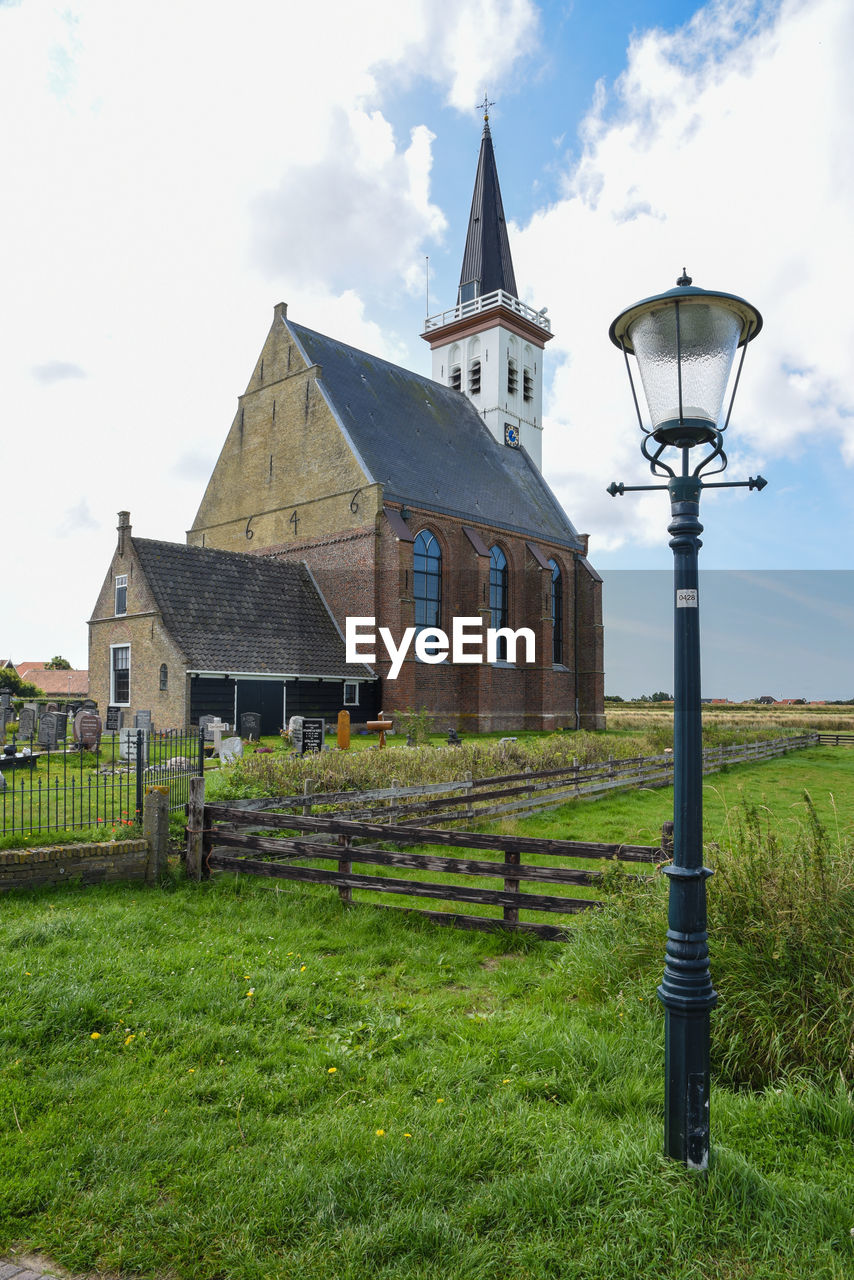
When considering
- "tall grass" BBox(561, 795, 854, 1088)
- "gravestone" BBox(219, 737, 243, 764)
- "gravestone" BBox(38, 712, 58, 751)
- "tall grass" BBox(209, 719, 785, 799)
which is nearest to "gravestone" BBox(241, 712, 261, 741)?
"gravestone" BBox(219, 737, 243, 764)

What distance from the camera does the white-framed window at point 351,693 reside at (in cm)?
2639

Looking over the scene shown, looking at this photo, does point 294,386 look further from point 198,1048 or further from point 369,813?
point 198,1048

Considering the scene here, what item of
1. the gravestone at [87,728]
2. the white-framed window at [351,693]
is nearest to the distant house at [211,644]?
the white-framed window at [351,693]

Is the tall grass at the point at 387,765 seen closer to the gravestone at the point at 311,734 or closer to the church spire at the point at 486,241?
the gravestone at the point at 311,734

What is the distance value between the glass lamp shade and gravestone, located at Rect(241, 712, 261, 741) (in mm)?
19751

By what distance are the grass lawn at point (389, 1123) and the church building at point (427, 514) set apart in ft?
71.3

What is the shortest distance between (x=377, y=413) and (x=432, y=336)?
14.1 m

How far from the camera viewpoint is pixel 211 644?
75.6ft

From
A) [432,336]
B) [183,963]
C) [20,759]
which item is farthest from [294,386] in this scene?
[183,963]

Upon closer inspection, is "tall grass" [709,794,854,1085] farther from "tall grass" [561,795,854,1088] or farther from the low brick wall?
the low brick wall

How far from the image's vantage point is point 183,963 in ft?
19.2

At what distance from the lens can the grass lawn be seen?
294cm

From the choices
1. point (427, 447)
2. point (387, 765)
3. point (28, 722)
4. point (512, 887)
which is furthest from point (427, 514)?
point (512, 887)

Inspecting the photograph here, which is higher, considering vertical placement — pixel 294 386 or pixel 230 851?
pixel 294 386
